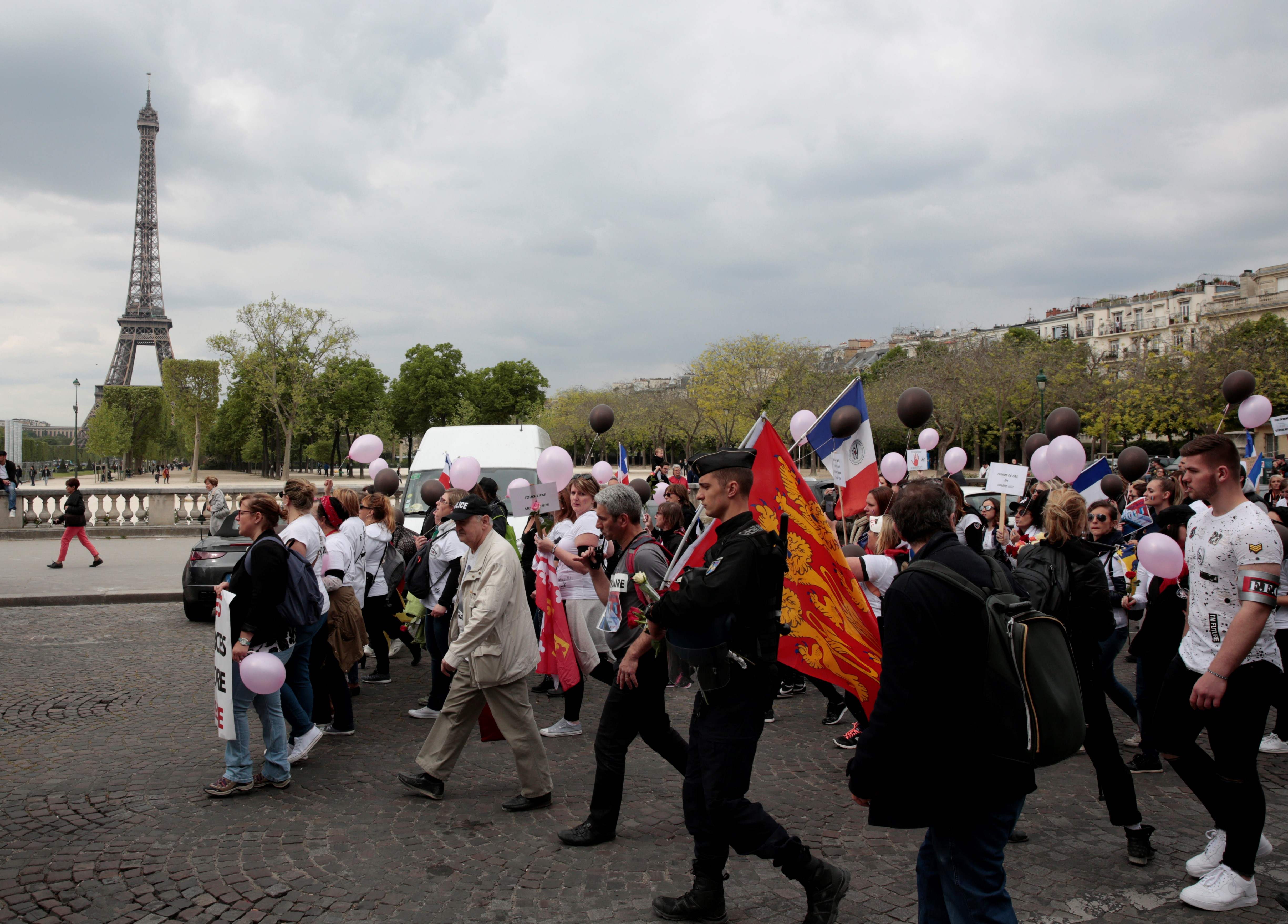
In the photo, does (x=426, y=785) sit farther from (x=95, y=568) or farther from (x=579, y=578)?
(x=95, y=568)

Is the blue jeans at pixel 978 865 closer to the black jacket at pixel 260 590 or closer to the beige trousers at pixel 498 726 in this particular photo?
the beige trousers at pixel 498 726

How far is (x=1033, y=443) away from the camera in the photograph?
10.8 m

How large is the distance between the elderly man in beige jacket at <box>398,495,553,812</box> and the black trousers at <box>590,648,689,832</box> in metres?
0.60

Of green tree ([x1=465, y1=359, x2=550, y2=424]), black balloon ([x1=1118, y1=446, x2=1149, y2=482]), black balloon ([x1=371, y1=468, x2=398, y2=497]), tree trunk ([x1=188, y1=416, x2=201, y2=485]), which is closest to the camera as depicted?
black balloon ([x1=371, y1=468, x2=398, y2=497])

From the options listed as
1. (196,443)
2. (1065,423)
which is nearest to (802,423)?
(1065,423)

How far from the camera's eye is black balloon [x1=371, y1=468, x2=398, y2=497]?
11703 mm

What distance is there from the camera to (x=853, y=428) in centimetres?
775

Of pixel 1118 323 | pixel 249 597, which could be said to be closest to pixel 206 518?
pixel 249 597

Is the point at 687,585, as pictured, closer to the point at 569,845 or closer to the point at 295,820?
the point at 569,845

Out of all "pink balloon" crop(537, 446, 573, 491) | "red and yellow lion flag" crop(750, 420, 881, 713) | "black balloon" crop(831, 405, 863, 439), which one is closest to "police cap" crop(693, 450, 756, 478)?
"red and yellow lion flag" crop(750, 420, 881, 713)

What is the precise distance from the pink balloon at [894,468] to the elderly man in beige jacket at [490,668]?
6.99m

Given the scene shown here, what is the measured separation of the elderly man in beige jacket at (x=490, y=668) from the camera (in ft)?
15.9

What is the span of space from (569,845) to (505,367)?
71244mm

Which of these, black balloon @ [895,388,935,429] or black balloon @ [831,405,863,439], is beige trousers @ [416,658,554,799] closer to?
black balloon @ [831,405,863,439]
